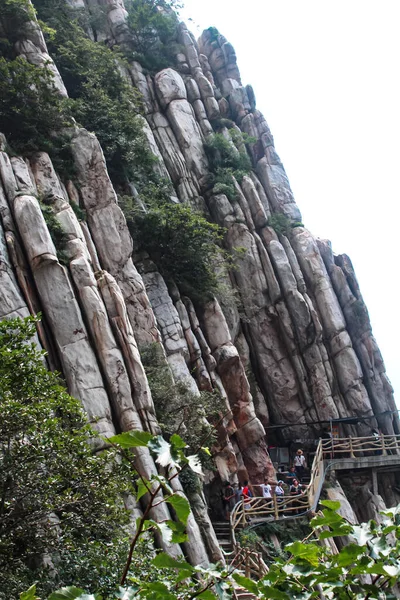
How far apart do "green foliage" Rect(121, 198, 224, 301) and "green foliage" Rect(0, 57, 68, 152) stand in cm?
515

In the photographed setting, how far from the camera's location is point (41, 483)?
901cm

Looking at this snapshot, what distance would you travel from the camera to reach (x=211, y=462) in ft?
70.5

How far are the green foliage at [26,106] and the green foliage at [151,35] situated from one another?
1759 cm

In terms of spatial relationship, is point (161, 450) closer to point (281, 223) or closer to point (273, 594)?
point (273, 594)

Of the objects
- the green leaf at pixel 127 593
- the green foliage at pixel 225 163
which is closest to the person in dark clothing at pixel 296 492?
the green foliage at pixel 225 163

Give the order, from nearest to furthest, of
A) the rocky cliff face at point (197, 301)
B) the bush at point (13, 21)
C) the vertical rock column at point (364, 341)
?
the rocky cliff face at point (197, 301)
the bush at point (13, 21)
the vertical rock column at point (364, 341)

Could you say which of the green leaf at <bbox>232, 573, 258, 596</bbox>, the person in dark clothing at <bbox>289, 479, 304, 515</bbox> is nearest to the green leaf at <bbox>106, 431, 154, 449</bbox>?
the green leaf at <bbox>232, 573, 258, 596</bbox>

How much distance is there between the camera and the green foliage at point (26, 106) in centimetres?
2077

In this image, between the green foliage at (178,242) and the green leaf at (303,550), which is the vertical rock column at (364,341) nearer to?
the green foliage at (178,242)

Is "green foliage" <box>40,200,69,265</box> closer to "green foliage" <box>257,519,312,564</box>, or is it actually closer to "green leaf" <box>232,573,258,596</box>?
"green foliage" <box>257,519,312,564</box>

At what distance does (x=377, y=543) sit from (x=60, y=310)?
15.1m

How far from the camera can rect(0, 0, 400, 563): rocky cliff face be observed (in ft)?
54.7

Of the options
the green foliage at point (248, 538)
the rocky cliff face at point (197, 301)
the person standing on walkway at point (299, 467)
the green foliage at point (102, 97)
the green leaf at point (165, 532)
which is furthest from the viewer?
the green foliage at point (102, 97)

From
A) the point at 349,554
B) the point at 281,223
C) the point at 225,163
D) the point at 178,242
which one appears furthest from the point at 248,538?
the point at 225,163
